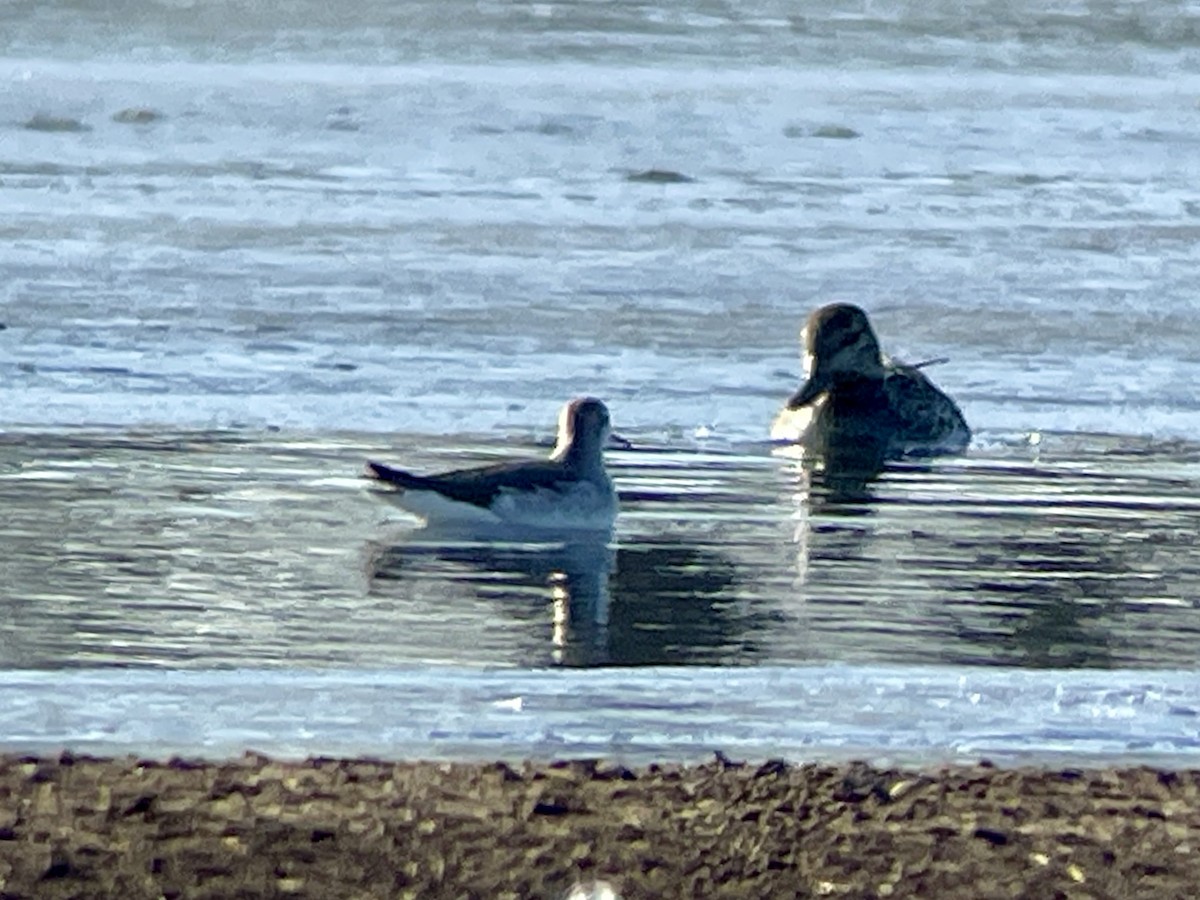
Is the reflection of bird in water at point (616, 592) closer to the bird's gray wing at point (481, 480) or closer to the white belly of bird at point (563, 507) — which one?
the white belly of bird at point (563, 507)

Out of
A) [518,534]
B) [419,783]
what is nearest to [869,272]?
[518,534]

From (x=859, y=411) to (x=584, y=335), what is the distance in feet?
7.45

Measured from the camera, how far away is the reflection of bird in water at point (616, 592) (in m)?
8.45

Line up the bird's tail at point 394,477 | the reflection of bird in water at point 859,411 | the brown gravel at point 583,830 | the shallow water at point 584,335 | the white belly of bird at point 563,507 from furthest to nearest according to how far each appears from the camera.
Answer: the reflection of bird in water at point 859,411 < the bird's tail at point 394,477 < the white belly of bird at point 563,507 < the shallow water at point 584,335 < the brown gravel at point 583,830

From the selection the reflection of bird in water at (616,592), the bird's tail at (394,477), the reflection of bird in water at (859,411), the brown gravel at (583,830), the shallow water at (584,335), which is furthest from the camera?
the reflection of bird in water at (859,411)

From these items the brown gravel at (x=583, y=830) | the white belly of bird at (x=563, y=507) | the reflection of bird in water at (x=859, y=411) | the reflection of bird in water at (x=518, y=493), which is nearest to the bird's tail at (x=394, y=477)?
the reflection of bird in water at (x=518, y=493)

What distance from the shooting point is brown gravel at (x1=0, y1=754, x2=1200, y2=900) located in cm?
575

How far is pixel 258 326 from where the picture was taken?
15852mm

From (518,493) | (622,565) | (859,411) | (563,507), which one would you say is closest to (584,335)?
(859,411)

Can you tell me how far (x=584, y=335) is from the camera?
15758 mm

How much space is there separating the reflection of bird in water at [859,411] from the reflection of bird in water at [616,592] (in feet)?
8.51

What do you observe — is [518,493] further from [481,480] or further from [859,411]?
[859,411]

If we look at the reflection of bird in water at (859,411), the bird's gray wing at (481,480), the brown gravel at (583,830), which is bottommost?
the reflection of bird in water at (859,411)

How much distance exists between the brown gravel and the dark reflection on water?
1.62 meters
